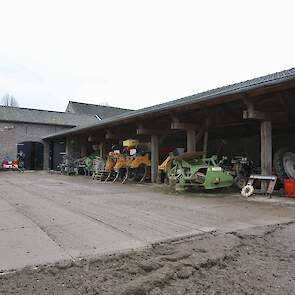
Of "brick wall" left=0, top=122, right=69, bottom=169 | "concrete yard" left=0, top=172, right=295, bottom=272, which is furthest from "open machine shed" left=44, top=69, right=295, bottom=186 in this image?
"brick wall" left=0, top=122, right=69, bottom=169

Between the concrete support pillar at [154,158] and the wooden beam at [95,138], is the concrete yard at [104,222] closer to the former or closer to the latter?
the concrete support pillar at [154,158]

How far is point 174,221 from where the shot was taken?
5.52m

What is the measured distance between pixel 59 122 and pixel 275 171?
24047mm

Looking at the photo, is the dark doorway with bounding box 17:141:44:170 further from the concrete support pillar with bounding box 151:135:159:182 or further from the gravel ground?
the gravel ground

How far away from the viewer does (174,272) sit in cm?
308

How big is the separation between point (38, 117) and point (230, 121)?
894 inches

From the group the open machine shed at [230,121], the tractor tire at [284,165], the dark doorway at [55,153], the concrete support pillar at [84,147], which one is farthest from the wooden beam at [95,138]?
the tractor tire at [284,165]

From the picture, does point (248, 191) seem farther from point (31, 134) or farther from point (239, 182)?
point (31, 134)

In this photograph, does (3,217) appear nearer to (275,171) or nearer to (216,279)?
(216,279)

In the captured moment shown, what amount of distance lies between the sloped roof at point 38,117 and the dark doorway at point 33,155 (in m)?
2.07

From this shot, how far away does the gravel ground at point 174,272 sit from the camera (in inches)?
108

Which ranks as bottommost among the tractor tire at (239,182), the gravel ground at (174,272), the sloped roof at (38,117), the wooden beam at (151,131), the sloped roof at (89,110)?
the gravel ground at (174,272)

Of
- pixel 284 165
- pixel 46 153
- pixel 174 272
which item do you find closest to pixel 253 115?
pixel 284 165

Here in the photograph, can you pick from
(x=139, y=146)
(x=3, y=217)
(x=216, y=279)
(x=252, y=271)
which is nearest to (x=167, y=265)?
(x=216, y=279)
